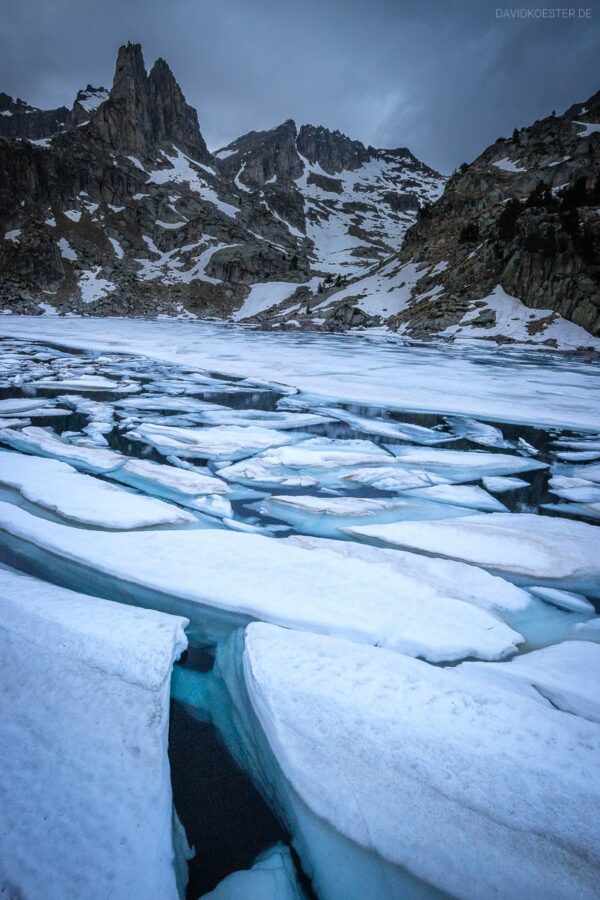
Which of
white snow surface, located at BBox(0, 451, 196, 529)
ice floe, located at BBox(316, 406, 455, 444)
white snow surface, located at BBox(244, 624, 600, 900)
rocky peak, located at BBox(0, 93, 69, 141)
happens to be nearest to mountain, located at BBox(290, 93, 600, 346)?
ice floe, located at BBox(316, 406, 455, 444)

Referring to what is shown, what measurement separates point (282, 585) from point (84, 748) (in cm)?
104

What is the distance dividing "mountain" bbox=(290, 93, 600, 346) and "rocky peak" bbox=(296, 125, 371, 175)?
112 m

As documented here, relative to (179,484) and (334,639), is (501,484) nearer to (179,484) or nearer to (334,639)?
(334,639)

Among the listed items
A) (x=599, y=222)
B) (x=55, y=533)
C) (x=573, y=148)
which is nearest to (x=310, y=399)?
(x=55, y=533)

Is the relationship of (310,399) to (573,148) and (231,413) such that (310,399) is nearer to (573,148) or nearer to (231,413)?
(231,413)

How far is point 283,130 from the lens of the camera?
144 m

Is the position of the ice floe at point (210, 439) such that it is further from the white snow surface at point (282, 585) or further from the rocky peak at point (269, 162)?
the rocky peak at point (269, 162)

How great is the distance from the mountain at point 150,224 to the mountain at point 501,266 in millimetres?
12026

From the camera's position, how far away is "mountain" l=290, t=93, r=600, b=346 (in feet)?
82.2

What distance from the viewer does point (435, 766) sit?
4.20 ft

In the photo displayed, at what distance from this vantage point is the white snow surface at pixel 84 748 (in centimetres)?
101

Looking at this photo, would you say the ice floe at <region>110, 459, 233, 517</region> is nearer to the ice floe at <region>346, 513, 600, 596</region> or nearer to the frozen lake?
the frozen lake

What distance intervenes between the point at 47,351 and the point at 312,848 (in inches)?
540

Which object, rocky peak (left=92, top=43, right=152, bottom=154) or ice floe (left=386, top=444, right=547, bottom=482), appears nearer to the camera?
ice floe (left=386, top=444, right=547, bottom=482)
